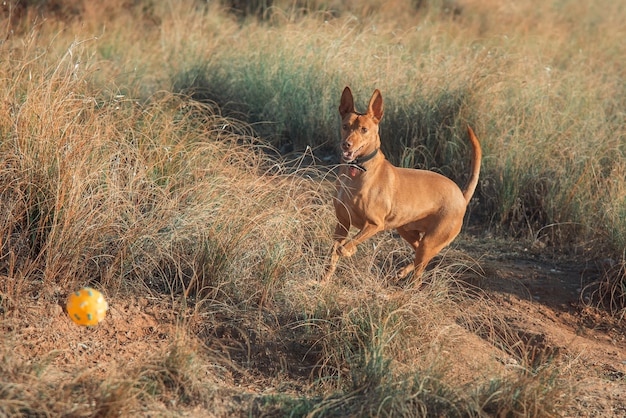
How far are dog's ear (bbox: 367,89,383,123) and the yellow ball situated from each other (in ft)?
7.26

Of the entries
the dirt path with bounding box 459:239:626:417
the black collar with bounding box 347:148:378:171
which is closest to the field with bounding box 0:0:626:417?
the dirt path with bounding box 459:239:626:417

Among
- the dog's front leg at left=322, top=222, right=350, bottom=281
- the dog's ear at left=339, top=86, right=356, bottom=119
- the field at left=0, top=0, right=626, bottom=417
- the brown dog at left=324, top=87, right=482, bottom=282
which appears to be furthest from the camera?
the dog's ear at left=339, top=86, right=356, bottom=119

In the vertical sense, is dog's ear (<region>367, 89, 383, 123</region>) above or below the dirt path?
above

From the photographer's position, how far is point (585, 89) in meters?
9.32

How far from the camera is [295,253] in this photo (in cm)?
534

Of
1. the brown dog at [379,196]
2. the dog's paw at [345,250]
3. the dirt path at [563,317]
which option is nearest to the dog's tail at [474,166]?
the brown dog at [379,196]

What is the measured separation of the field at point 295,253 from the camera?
Answer: 4.19m

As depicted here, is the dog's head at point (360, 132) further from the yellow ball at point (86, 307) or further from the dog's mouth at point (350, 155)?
the yellow ball at point (86, 307)

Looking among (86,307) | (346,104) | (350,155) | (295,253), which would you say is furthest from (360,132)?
(86,307)

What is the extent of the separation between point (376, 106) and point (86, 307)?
2.37m

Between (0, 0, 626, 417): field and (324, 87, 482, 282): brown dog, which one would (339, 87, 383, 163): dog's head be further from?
(0, 0, 626, 417): field

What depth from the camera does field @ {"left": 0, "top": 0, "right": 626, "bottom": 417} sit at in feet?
13.8

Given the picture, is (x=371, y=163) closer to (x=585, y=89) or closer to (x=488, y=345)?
(x=488, y=345)

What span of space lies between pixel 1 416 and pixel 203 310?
1626 mm
